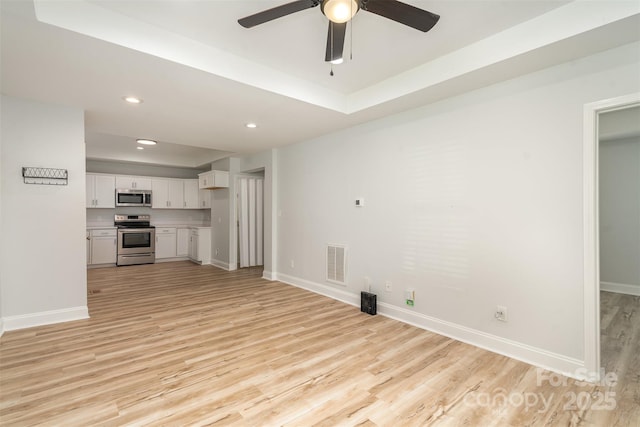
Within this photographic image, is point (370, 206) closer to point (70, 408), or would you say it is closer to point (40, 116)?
point (70, 408)

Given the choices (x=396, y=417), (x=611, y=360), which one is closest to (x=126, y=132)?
(x=396, y=417)

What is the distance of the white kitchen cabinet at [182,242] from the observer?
765cm

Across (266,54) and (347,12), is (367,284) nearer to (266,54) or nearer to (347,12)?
(266,54)

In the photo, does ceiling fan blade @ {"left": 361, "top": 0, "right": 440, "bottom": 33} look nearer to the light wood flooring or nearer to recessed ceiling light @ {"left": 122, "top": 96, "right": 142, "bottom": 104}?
the light wood flooring

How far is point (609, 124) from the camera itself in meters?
4.04

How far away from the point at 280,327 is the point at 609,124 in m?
5.09

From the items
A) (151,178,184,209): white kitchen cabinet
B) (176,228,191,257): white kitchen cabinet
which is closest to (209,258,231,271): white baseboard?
(176,228,191,257): white kitchen cabinet

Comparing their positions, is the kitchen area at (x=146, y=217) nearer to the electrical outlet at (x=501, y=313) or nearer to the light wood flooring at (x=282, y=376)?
the light wood flooring at (x=282, y=376)

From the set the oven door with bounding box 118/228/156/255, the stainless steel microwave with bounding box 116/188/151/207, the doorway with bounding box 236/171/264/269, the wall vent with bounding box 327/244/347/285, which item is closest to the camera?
the wall vent with bounding box 327/244/347/285

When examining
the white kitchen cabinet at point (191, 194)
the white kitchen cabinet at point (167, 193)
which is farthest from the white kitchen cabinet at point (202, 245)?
the white kitchen cabinet at point (167, 193)

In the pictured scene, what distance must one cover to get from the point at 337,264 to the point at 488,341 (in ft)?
6.78

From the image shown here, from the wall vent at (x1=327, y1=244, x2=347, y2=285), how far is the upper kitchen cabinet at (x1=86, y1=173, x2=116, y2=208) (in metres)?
5.58

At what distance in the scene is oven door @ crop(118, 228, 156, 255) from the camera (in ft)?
22.1

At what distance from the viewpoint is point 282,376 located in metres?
2.25
